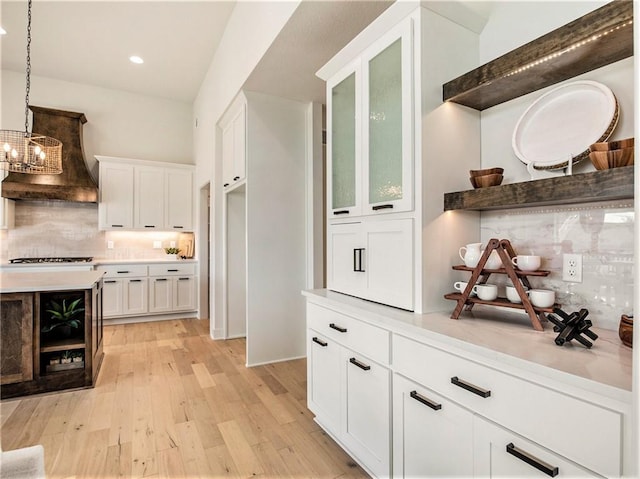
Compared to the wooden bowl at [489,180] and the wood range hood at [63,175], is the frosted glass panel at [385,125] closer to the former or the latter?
the wooden bowl at [489,180]

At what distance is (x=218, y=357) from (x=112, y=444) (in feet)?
5.24

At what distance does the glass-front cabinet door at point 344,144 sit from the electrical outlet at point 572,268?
106 centimetres

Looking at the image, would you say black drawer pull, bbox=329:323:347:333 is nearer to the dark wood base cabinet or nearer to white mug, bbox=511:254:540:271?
white mug, bbox=511:254:540:271

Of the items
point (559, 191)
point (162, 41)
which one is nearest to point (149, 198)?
point (162, 41)

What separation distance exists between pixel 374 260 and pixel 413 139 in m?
0.69

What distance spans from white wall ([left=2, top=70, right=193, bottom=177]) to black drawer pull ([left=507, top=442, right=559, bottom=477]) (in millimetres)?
6146

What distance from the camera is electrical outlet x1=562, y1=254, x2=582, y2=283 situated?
4.80 feet

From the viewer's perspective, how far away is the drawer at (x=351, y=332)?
1.67 meters

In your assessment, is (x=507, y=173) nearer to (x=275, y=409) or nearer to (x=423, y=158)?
(x=423, y=158)

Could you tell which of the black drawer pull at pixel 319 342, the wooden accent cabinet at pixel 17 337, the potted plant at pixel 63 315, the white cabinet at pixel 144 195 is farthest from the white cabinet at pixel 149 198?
the black drawer pull at pixel 319 342

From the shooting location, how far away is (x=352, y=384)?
1.88m

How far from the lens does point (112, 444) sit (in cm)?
209

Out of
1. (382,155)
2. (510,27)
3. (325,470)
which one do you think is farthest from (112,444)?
(510,27)

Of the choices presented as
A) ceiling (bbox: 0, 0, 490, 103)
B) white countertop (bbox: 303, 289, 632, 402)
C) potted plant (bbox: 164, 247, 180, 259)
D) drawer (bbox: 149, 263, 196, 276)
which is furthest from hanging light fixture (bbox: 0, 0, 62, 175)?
white countertop (bbox: 303, 289, 632, 402)
